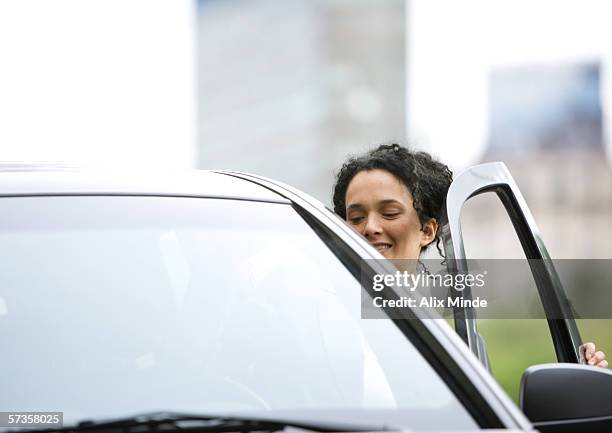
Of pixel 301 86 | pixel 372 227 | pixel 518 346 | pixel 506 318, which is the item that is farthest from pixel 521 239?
pixel 301 86

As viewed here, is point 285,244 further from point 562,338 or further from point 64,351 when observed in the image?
point 562,338

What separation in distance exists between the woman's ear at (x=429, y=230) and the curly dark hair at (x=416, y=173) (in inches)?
0.5

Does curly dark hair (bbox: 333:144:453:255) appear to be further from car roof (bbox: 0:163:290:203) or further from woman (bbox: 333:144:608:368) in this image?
car roof (bbox: 0:163:290:203)

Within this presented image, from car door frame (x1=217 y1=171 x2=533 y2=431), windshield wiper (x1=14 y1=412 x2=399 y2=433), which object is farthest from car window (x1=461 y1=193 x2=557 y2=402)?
windshield wiper (x1=14 y1=412 x2=399 y2=433)

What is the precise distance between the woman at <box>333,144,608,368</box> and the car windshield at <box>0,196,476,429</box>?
39.2 inches

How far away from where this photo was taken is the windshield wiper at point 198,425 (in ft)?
6.91

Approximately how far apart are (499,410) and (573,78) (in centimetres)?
10352

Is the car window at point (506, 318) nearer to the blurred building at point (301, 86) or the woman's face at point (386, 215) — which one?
the woman's face at point (386, 215)

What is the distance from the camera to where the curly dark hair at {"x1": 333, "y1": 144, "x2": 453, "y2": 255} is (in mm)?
3865

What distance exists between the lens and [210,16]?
103625 mm

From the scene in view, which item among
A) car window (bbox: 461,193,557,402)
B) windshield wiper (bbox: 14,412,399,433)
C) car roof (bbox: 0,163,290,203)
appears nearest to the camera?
windshield wiper (bbox: 14,412,399,433)

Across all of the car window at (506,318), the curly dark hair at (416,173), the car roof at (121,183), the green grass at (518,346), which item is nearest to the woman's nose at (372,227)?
the curly dark hair at (416,173)

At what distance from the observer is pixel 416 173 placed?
3.86 m

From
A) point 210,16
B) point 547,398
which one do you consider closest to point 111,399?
point 547,398
